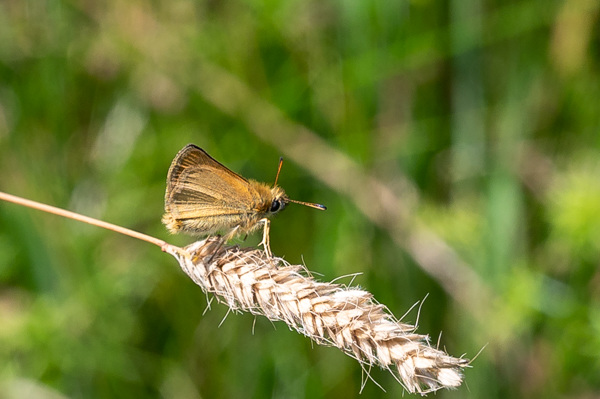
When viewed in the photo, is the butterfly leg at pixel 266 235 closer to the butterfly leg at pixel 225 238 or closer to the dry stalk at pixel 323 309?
the butterfly leg at pixel 225 238

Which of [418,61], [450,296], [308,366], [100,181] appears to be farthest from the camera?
[100,181]

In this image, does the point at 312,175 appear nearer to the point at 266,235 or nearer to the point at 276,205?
the point at 276,205

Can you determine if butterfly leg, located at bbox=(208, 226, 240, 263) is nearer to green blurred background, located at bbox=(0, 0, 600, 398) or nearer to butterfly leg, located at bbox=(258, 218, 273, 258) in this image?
butterfly leg, located at bbox=(258, 218, 273, 258)

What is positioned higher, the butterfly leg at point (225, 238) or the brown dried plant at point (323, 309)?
the brown dried plant at point (323, 309)

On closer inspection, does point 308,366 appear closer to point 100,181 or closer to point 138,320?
point 138,320

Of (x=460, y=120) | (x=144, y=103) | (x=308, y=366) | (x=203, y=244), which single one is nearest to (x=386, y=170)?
(x=460, y=120)

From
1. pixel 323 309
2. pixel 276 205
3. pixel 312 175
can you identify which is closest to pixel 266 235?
pixel 276 205

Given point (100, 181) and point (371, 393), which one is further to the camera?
point (100, 181)

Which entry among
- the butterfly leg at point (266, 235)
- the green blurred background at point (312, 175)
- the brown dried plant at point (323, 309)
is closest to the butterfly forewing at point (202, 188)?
the butterfly leg at point (266, 235)
